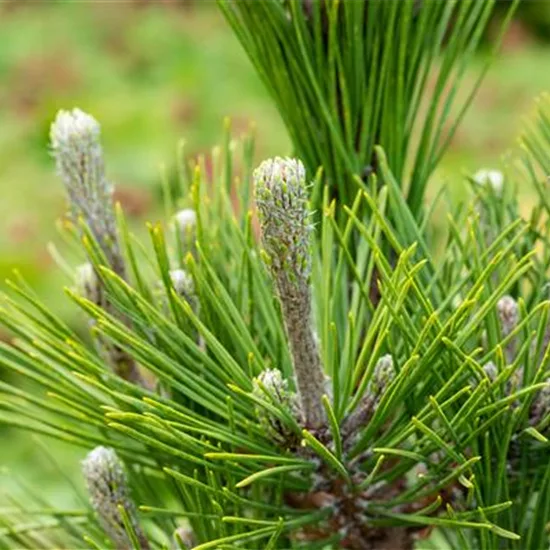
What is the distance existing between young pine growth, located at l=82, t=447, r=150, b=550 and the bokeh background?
1.92 m

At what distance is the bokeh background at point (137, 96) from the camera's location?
298 centimetres

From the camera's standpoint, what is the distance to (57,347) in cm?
47

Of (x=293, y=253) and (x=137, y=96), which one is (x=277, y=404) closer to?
(x=293, y=253)

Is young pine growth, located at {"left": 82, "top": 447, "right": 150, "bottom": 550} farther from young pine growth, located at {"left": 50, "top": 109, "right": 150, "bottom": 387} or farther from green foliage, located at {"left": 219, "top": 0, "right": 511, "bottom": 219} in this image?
green foliage, located at {"left": 219, "top": 0, "right": 511, "bottom": 219}

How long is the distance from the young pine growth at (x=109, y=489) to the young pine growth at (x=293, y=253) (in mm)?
90

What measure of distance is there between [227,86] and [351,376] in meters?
3.19

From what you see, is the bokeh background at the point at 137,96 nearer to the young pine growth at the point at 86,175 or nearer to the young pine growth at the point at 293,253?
the young pine growth at the point at 86,175

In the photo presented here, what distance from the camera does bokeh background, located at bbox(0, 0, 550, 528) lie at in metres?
2.98

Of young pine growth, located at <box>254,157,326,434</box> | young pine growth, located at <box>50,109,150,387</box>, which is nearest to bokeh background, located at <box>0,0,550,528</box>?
young pine growth, located at <box>50,109,150,387</box>

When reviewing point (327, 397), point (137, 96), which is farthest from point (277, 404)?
point (137, 96)

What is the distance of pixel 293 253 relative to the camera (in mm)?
402

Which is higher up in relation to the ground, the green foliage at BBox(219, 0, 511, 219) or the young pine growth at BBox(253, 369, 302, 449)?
the green foliage at BBox(219, 0, 511, 219)

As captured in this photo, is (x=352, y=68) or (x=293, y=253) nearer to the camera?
(x=293, y=253)

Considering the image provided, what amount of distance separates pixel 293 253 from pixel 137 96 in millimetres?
3166
